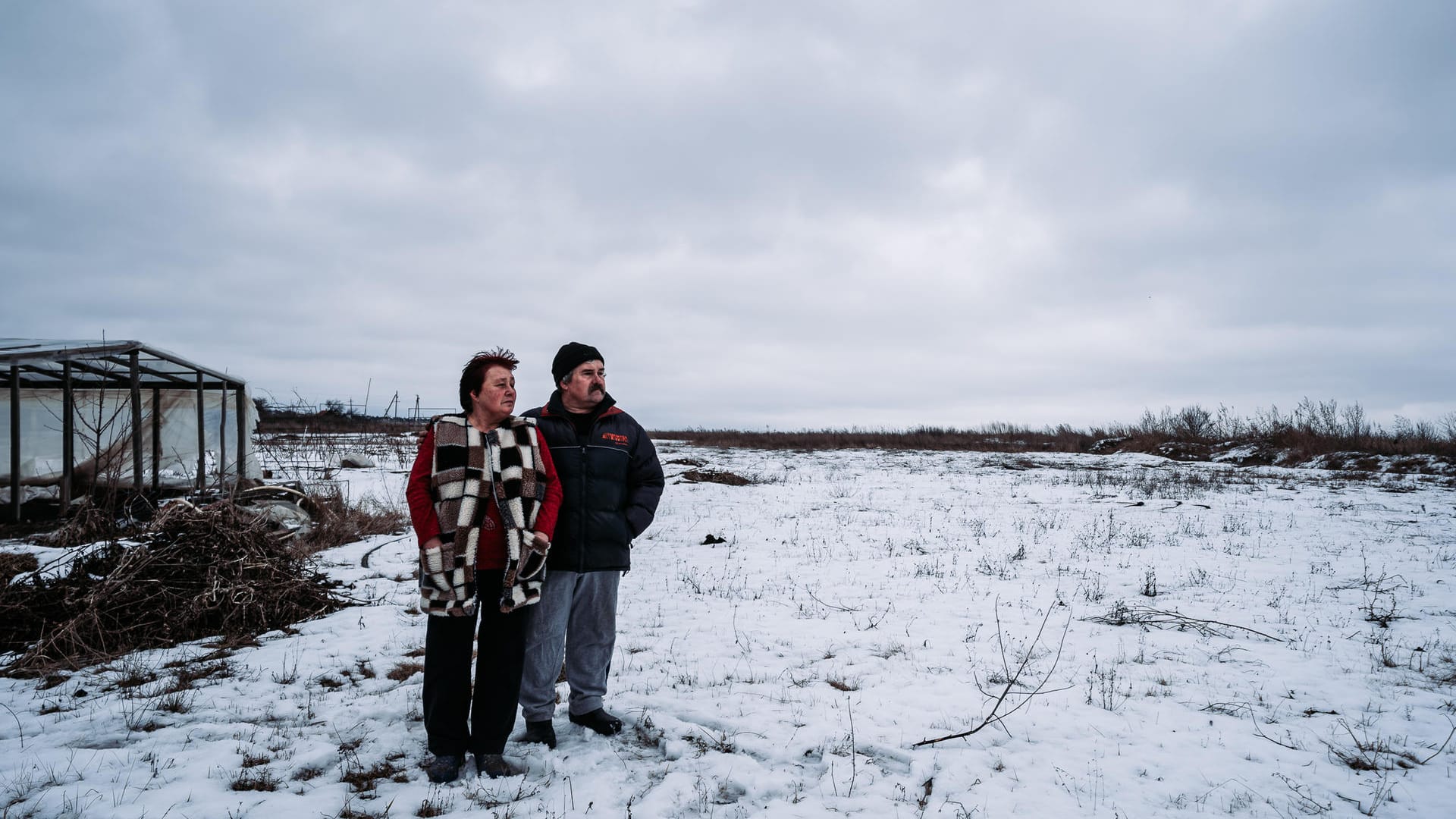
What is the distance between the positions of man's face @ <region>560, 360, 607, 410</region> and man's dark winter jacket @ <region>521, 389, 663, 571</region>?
0.24 feet

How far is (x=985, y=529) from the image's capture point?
10.6 metres

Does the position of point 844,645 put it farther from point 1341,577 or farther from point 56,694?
point 1341,577

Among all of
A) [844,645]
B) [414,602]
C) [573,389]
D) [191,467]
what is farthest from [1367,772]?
[191,467]

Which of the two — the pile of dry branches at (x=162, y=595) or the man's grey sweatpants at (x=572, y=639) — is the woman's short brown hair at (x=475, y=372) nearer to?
the man's grey sweatpants at (x=572, y=639)

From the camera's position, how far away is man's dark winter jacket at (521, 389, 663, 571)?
3250 millimetres

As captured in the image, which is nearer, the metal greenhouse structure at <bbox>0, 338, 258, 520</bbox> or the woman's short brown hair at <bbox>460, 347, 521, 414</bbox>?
the woman's short brown hair at <bbox>460, 347, 521, 414</bbox>

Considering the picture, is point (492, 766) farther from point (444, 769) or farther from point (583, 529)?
point (583, 529)

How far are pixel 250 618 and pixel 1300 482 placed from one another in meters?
21.8

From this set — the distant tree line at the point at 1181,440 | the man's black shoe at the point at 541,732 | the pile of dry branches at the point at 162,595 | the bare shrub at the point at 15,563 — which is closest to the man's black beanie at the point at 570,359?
the man's black shoe at the point at 541,732

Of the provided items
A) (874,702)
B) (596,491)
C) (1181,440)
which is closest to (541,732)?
(596,491)

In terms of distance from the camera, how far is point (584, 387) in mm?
3311

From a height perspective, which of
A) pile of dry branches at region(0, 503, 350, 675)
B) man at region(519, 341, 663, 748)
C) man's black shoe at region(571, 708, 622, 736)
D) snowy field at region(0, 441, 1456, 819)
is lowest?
snowy field at region(0, 441, 1456, 819)

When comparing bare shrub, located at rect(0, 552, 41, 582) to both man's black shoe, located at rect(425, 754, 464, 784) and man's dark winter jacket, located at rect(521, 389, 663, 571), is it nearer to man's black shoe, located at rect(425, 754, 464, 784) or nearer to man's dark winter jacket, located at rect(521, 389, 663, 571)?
man's black shoe, located at rect(425, 754, 464, 784)

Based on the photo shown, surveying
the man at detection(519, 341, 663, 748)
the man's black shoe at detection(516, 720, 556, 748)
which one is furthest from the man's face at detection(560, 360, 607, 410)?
the man's black shoe at detection(516, 720, 556, 748)
